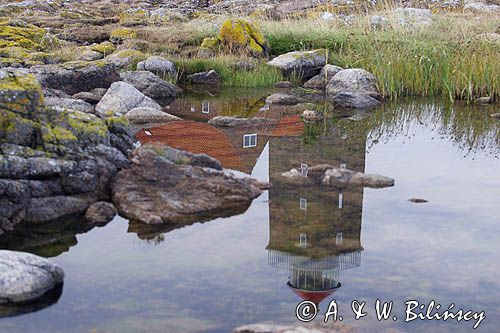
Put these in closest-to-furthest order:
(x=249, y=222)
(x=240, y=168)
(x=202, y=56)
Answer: (x=249, y=222) < (x=240, y=168) < (x=202, y=56)

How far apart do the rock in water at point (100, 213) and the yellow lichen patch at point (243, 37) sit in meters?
10.1

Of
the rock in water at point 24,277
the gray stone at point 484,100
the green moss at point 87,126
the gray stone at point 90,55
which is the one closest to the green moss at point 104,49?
the gray stone at point 90,55

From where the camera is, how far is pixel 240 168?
26.2ft

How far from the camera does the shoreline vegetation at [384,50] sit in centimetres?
1244

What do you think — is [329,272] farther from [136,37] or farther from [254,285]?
[136,37]

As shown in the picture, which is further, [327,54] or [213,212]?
[327,54]

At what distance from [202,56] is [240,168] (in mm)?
8097

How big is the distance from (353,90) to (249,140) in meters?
4.09

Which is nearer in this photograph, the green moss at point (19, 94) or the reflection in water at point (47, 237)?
the reflection in water at point (47, 237)

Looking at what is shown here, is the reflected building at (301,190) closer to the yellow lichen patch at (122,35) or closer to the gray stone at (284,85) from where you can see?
the gray stone at (284,85)

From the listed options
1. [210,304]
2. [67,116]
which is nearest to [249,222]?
[210,304]

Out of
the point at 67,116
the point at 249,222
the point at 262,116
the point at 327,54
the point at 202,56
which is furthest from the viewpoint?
the point at 202,56

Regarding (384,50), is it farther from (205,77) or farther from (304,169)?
(304,169)

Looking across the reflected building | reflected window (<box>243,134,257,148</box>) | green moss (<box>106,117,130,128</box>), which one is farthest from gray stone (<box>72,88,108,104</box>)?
green moss (<box>106,117,130,128</box>)
